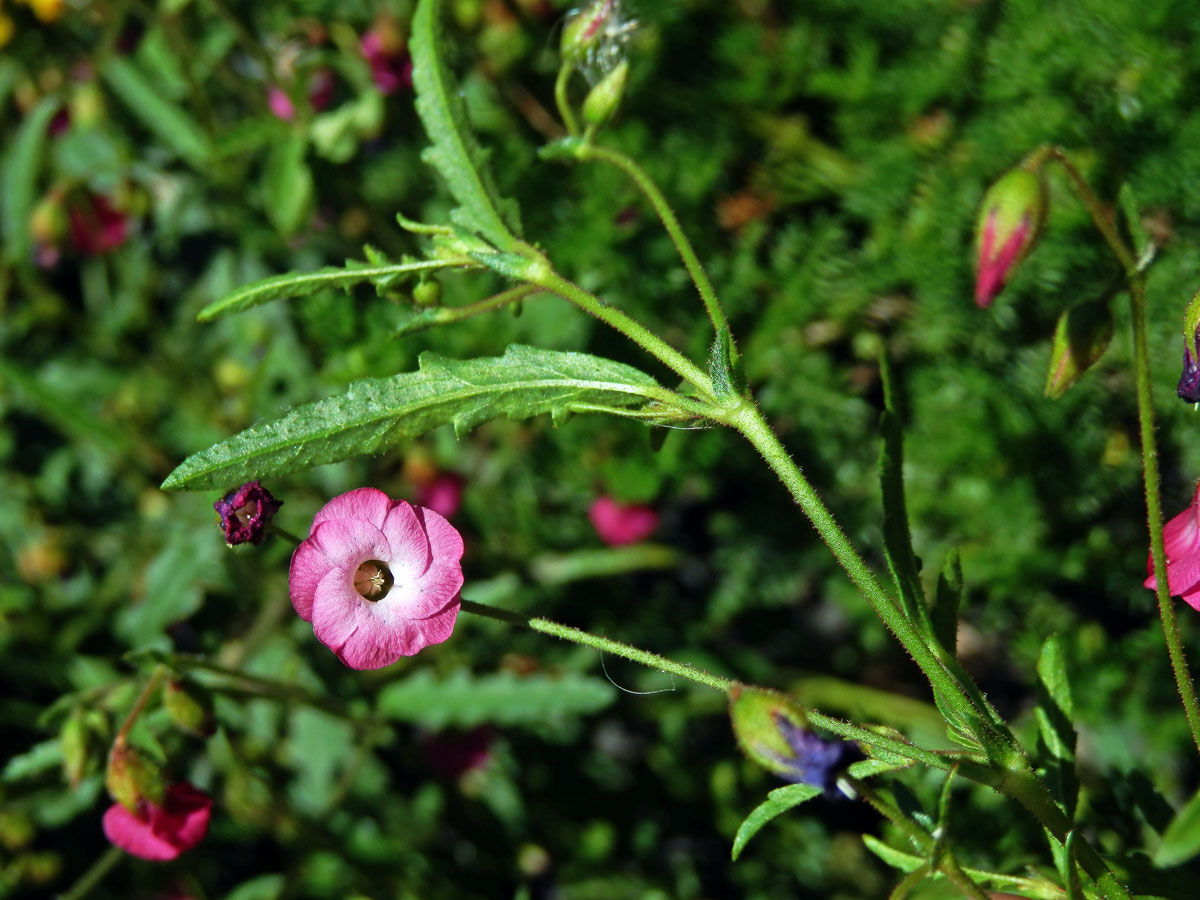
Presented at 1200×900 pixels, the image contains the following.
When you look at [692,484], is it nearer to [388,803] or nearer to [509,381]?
[388,803]

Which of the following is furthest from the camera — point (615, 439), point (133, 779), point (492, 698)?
point (615, 439)

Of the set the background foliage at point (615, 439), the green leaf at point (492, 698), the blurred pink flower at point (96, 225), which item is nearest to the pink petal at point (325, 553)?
the background foliage at point (615, 439)

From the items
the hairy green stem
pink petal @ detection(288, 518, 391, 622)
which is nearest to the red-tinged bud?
the hairy green stem

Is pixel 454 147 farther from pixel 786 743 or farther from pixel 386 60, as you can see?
pixel 386 60

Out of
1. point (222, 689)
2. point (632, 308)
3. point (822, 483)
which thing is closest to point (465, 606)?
point (222, 689)

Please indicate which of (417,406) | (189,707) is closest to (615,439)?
(189,707)
